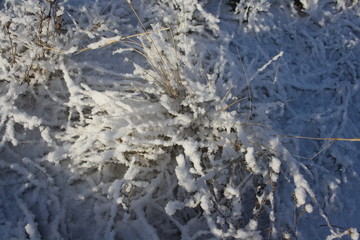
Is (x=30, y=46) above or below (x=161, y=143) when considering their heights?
above

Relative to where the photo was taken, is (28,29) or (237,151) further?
(28,29)

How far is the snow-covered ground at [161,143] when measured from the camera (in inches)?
57.1

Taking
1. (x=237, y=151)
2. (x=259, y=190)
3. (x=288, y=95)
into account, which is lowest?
(x=259, y=190)

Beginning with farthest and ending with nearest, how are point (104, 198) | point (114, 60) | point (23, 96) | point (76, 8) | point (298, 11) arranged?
point (298, 11) < point (76, 8) < point (114, 60) < point (23, 96) < point (104, 198)

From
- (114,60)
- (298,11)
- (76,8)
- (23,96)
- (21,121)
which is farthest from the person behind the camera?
(298,11)

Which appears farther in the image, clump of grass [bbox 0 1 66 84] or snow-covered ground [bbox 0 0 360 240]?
clump of grass [bbox 0 1 66 84]

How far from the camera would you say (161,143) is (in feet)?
4.83

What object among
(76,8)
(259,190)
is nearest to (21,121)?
(76,8)

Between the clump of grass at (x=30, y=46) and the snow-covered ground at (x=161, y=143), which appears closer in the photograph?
the snow-covered ground at (x=161, y=143)

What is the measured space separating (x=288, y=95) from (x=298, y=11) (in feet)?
2.64

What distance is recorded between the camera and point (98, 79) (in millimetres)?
1750

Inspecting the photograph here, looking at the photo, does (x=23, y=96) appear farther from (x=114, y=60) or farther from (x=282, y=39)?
(x=282, y=39)

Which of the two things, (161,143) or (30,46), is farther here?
(30,46)

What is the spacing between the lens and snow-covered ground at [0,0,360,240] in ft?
4.76
